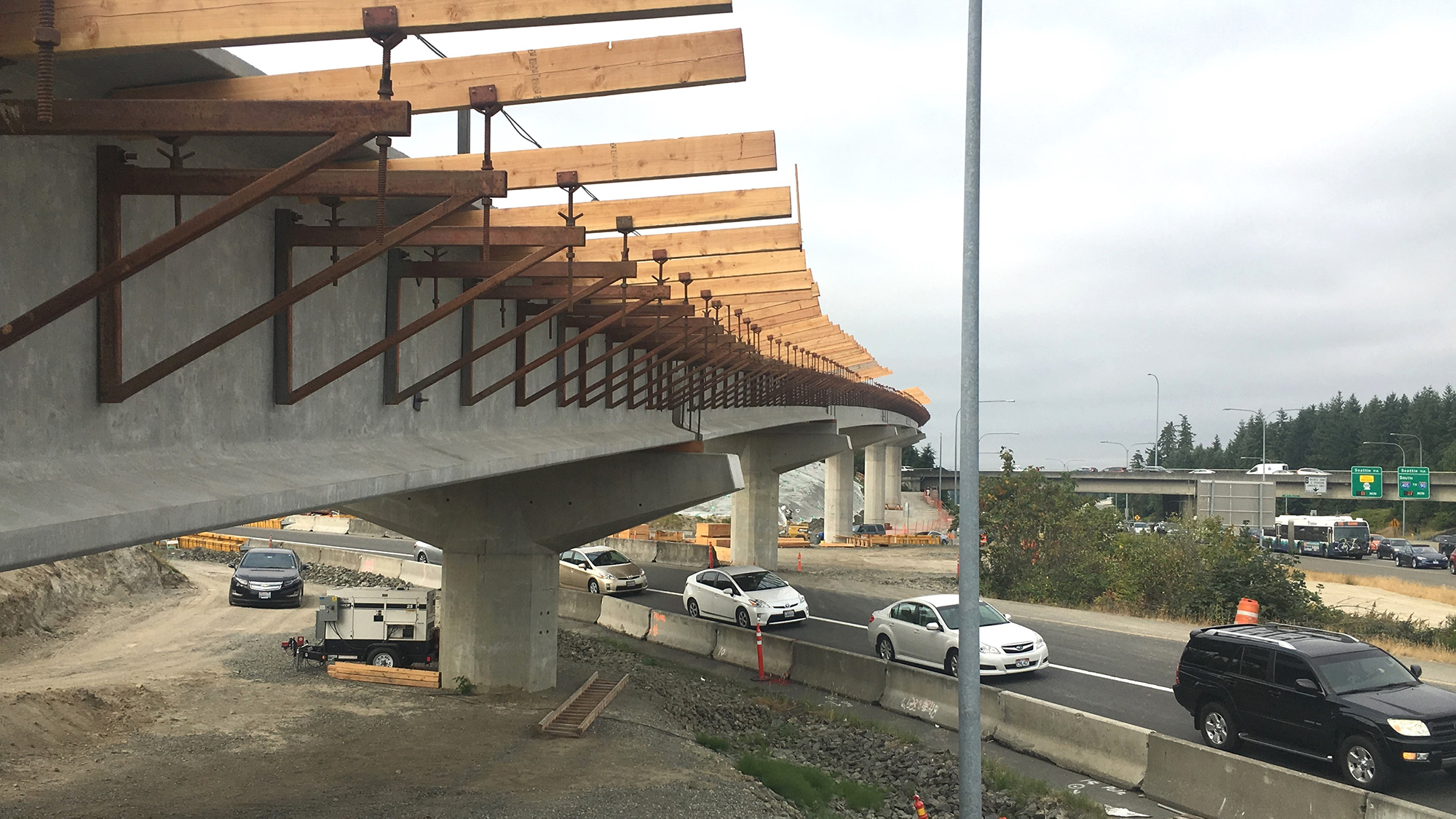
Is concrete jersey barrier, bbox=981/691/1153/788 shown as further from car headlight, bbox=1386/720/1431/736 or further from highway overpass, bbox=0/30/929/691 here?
highway overpass, bbox=0/30/929/691

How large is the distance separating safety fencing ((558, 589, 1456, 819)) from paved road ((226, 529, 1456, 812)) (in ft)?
5.51

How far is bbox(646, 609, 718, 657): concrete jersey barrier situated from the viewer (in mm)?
24312

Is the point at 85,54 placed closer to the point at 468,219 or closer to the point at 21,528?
the point at 21,528

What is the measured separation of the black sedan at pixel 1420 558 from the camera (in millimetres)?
60125

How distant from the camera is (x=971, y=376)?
982cm

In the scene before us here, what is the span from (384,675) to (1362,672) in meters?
15.0

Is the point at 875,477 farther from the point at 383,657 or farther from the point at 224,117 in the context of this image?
the point at 224,117

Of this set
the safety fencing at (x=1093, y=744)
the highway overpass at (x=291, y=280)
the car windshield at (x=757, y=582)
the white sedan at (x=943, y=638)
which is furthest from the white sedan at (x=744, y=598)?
the highway overpass at (x=291, y=280)

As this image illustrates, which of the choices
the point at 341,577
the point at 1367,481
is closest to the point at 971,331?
the point at 341,577

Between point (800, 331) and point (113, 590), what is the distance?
1977 cm

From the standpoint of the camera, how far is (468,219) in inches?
399

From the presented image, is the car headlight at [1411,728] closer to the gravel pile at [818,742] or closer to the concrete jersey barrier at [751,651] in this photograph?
the gravel pile at [818,742]

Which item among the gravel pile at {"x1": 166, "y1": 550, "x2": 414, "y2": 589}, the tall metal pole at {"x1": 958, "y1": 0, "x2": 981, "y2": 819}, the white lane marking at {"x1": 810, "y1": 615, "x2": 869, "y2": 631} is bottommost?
the gravel pile at {"x1": 166, "y1": 550, "x2": 414, "y2": 589}

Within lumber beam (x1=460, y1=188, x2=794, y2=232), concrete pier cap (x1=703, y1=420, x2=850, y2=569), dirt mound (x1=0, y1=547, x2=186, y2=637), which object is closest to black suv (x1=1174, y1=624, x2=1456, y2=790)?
lumber beam (x1=460, y1=188, x2=794, y2=232)
